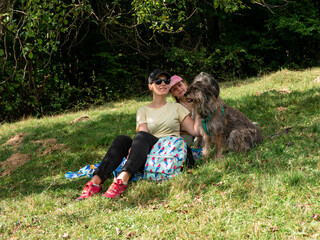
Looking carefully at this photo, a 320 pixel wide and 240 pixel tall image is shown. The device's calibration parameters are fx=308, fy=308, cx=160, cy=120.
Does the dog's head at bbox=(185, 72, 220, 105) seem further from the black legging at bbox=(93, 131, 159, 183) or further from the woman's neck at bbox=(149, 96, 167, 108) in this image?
the black legging at bbox=(93, 131, 159, 183)

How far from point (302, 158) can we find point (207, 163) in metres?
1.29

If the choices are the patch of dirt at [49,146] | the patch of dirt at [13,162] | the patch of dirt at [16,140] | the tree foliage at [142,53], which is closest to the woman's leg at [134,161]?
the patch of dirt at [13,162]

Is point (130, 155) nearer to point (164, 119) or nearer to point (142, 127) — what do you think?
point (142, 127)

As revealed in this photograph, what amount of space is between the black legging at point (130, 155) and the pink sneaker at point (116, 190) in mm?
189

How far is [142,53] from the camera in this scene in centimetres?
1353

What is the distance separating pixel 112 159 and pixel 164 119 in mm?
1035

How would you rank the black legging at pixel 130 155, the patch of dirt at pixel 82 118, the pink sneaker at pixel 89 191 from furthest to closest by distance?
the patch of dirt at pixel 82 118, the black legging at pixel 130 155, the pink sneaker at pixel 89 191

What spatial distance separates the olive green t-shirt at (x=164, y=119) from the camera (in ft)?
15.9

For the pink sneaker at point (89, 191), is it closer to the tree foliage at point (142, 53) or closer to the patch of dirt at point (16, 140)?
the patch of dirt at point (16, 140)

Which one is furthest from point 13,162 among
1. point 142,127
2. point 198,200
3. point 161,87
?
point 198,200

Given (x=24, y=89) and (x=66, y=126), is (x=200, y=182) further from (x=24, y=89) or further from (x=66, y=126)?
(x=24, y=89)

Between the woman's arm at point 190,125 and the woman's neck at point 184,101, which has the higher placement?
the woman's neck at point 184,101

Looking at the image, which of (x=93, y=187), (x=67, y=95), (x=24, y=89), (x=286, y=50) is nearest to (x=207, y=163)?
(x=93, y=187)

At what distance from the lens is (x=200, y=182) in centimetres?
400
